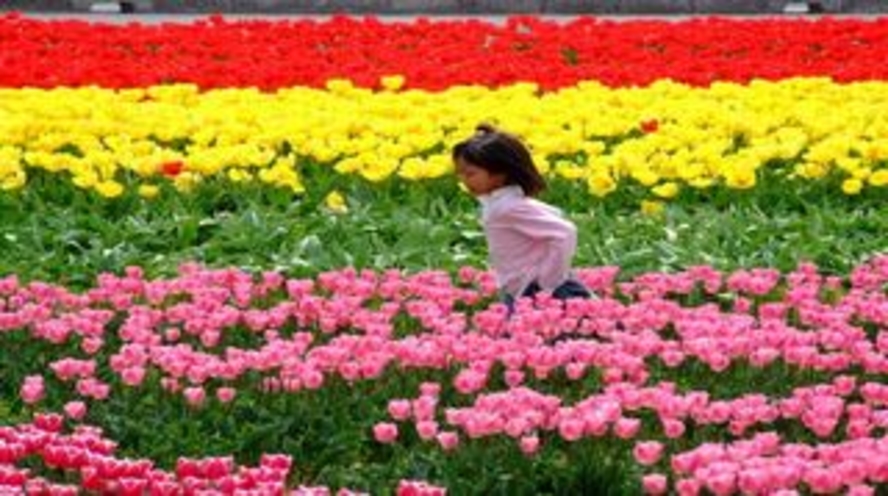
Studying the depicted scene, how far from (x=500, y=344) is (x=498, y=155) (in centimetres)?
92

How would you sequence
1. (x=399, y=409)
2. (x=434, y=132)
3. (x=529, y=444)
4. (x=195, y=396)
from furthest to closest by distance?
(x=434, y=132), (x=195, y=396), (x=399, y=409), (x=529, y=444)

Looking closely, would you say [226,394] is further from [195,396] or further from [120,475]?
[120,475]

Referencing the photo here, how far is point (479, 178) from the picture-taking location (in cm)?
692

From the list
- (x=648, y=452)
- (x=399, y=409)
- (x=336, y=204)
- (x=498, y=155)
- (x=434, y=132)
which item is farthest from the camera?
(x=434, y=132)

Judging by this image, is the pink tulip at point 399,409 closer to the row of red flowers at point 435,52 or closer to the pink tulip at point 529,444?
the pink tulip at point 529,444

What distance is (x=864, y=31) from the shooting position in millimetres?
14805

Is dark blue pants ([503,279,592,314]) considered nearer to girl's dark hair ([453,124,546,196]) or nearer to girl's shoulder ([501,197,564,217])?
girl's shoulder ([501,197,564,217])

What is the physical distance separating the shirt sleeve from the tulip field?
29cm

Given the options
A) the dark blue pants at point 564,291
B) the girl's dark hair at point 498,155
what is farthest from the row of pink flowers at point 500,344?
the girl's dark hair at point 498,155

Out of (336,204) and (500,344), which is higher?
(500,344)

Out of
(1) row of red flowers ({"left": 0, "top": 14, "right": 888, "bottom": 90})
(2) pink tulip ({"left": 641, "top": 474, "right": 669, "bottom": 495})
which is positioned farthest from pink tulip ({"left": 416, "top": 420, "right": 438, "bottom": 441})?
(1) row of red flowers ({"left": 0, "top": 14, "right": 888, "bottom": 90})

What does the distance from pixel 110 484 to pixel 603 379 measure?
65.0 inches

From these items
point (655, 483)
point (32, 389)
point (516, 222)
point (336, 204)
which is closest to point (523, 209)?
point (516, 222)

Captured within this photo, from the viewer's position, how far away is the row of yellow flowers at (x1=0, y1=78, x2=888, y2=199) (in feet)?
30.1
